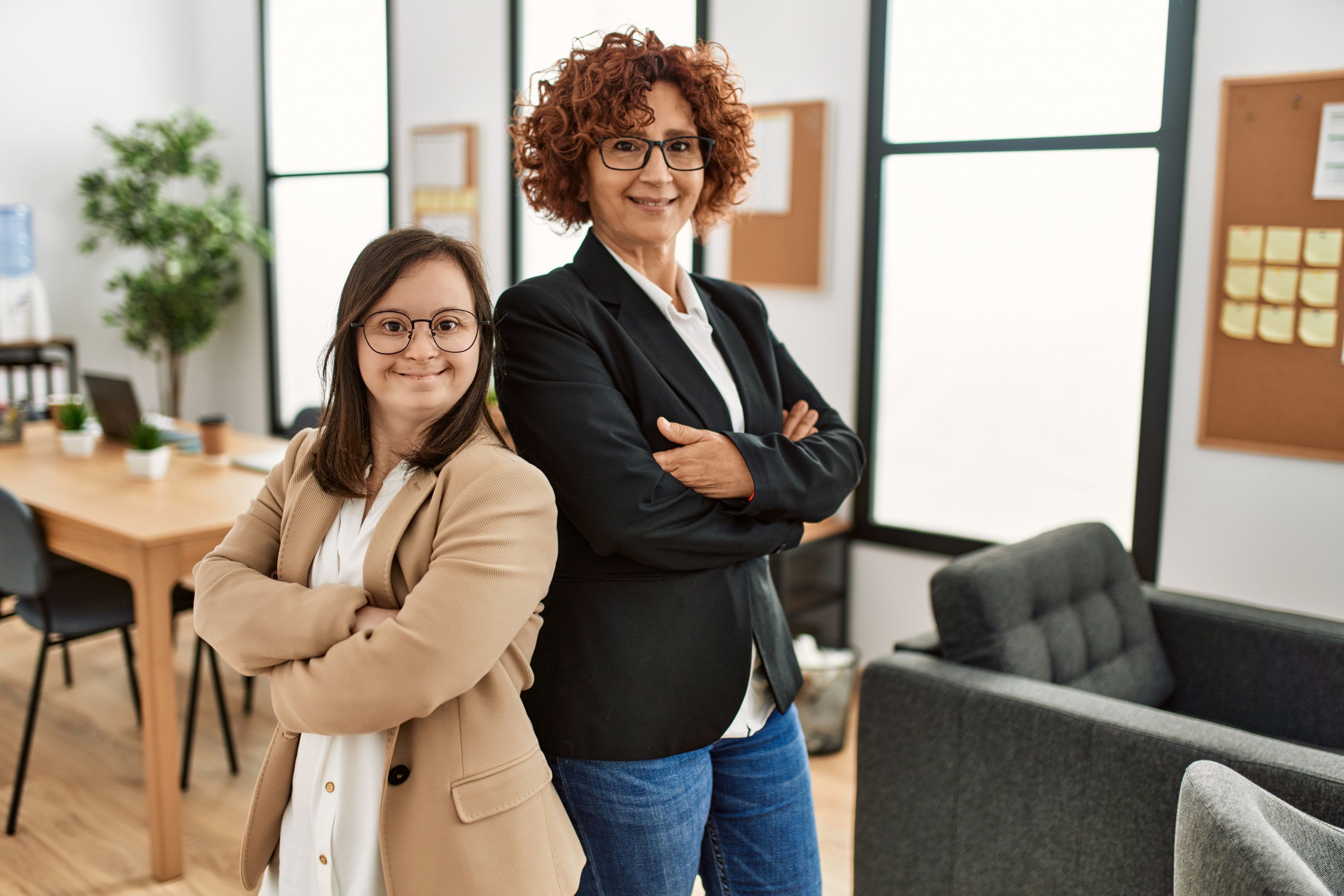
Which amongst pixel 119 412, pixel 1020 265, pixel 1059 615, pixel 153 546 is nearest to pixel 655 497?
pixel 1059 615

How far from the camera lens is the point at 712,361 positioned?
155cm

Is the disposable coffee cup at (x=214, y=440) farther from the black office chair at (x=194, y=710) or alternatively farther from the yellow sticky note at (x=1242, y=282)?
the yellow sticky note at (x=1242, y=282)

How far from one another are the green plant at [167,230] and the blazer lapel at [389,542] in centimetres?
488

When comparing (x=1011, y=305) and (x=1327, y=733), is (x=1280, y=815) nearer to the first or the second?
(x=1327, y=733)

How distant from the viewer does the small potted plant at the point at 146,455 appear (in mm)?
3166

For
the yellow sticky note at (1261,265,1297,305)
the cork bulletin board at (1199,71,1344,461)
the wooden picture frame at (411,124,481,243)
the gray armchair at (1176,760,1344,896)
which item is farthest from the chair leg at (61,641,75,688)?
the yellow sticky note at (1261,265,1297,305)

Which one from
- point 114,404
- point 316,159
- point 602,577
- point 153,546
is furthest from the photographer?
point 316,159

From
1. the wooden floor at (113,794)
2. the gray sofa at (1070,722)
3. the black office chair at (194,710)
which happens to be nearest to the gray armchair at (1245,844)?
the gray sofa at (1070,722)

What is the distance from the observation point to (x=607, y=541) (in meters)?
1.34

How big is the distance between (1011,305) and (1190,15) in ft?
3.01

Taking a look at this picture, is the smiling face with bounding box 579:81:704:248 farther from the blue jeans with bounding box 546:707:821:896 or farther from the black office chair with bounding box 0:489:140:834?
the black office chair with bounding box 0:489:140:834

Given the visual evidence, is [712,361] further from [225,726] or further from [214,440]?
[214,440]

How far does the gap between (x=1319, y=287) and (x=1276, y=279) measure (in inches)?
4.1

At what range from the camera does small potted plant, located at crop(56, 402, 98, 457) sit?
3.50 metres
